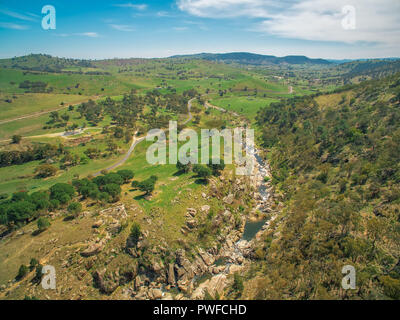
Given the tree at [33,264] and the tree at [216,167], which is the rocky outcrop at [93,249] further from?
the tree at [216,167]

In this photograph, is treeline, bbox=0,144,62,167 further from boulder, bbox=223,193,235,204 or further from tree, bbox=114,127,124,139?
boulder, bbox=223,193,235,204

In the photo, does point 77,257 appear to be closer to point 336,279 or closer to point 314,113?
point 336,279

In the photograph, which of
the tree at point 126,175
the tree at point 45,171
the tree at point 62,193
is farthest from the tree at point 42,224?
the tree at point 45,171

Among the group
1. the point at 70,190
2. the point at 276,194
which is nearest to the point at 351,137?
the point at 276,194

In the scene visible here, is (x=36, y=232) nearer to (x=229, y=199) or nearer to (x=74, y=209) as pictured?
(x=74, y=209)

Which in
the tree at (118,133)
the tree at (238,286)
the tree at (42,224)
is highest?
the tree at (118,133)

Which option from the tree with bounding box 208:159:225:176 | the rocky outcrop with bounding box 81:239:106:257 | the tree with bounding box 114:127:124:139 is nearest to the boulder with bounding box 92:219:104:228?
the rocky outcrop with bounding box 81:239:106:257
